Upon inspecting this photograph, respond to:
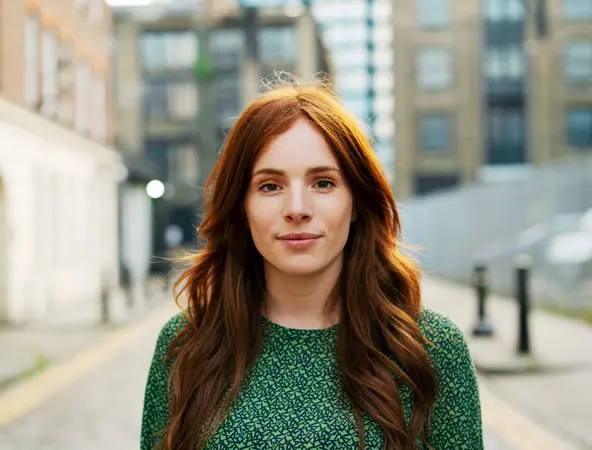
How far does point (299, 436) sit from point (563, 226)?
49.0 feet

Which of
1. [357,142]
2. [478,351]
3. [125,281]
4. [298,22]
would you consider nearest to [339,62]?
[298,22]

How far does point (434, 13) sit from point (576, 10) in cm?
715

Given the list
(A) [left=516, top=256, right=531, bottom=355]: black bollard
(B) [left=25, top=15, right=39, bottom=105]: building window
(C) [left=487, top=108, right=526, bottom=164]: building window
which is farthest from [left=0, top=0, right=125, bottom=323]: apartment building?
(C) [left=487, top=108, right=526, bottom=164]: building window

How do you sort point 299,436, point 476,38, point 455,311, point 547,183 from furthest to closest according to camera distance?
point 476,38
point 547,183
point 455,311
point 299,436

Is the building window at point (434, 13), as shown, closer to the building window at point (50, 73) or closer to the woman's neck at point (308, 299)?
the building window at point (50, 73)

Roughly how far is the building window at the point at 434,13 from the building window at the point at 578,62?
20.9 feet

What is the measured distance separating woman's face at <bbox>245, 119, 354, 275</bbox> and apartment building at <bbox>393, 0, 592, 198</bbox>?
38.4m

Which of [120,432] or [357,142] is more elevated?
[357,142]

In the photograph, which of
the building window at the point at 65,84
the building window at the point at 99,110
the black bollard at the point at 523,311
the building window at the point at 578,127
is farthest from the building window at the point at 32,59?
the building window at the point at 578,127

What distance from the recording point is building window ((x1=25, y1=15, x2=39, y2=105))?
15312 mm

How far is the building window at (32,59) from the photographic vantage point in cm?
1531

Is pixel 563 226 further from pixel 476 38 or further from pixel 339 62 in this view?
pixel 339 62

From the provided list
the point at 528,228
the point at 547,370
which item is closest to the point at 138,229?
the point at 528,228

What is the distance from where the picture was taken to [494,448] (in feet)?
18.5
